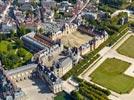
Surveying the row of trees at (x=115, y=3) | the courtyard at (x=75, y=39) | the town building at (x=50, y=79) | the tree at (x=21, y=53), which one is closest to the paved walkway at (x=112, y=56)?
the courtyard at (x=75, y=39)

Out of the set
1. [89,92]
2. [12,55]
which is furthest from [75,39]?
[89,92]

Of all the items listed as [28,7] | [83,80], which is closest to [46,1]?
[28,7]

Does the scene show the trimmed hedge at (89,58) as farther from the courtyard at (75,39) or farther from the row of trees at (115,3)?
the row of trees at (115,3)

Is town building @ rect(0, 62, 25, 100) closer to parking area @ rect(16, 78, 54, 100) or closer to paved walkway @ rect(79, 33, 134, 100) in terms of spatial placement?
parking area @ rect(16, 78, 54, 100)

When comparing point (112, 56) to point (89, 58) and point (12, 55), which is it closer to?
point (89, 58)

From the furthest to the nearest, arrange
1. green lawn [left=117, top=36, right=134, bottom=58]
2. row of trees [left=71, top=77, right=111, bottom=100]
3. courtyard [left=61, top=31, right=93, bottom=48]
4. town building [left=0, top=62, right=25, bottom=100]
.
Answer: courtyard [left=61, top=31, right=93, bottom=48]
green lawn [left=117, top=36, right=134, bottom=58]
row of trees [left=71, top=77, right=111, bottom=100]
town building [left=0, top=62, right=25, bottom=100]

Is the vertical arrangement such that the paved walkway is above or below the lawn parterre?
below

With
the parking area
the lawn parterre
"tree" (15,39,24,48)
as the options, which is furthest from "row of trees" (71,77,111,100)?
"tree" (15,39,24,48)
